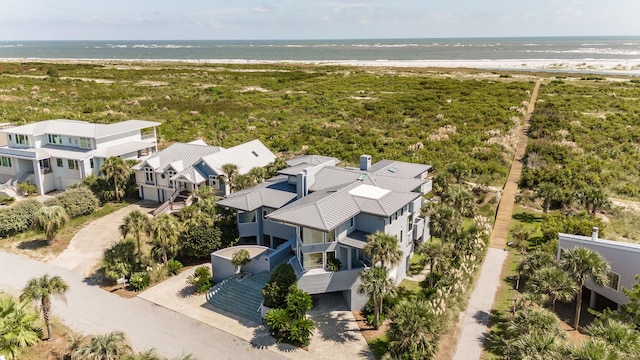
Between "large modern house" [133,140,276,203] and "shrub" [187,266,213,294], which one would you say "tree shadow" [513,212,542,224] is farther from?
"shrub" [187,266,213,294]

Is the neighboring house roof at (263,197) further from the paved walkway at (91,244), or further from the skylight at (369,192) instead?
the paved walkway at (91,244)

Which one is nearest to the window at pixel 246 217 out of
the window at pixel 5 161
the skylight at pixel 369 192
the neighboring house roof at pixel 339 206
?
the neighboring house roof at pixel 339 206

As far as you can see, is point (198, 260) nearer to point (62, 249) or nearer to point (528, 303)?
Result: point (62, 249)

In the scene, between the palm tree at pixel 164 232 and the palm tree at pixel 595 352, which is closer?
the palm tree at pixel 595 352

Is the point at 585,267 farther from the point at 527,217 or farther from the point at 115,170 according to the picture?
the point at 115,170

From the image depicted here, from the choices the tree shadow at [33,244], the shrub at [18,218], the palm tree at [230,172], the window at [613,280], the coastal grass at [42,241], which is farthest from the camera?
the palm tree at [230,172]
